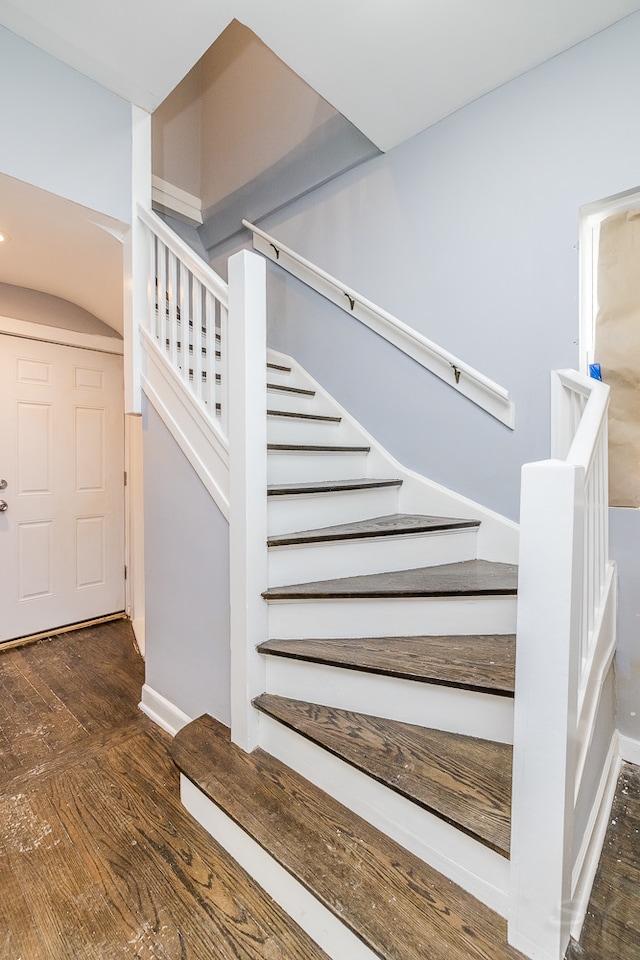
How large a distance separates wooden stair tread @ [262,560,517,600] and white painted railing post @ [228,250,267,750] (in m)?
0.10

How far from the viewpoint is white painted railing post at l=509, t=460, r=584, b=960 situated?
2.68 ft

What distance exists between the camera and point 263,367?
1.54 meters

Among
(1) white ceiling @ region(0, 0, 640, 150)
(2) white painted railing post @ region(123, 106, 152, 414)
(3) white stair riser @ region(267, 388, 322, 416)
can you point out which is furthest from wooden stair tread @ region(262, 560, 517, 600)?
(1) white ceiling @ region(0, 0, 640, 150)

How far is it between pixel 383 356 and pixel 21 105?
69.2 inches

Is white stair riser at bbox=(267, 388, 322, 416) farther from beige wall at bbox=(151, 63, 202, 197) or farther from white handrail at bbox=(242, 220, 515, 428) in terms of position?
beige wall at bbox=(151, 63, 202, 197)

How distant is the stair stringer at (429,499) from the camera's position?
190 cm

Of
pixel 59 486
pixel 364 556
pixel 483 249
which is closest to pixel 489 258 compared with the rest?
pixel 483 249

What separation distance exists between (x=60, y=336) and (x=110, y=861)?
9.44ft

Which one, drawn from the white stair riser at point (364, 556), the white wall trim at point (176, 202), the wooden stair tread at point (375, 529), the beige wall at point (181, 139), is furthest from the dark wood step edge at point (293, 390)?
the beige wall at point (181, 139)

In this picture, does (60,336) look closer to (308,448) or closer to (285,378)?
(285,378)

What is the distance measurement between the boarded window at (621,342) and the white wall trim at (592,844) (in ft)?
2.98

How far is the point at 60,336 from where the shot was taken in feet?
9.70

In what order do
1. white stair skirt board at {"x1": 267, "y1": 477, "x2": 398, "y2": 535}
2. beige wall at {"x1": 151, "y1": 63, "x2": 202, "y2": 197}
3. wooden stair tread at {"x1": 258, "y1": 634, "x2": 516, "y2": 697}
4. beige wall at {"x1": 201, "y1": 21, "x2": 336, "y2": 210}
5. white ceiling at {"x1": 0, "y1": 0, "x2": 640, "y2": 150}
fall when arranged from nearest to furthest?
wooden stair tread at {"x1": 258, "y1": 634, "x2": 516, "y2": 697} < white ceiling at {"x1": 0, "y1": 0, "x2": 640, "y2": 150} < white stair skirt board at {"x1": 267, "y1": 477, "x2": 398, "y2": 535} < beige wall at {"x1": 201, "y1": 21, "x2": 336, "y2": 210} < beige wall at {"x1": 151, "y1": 63, "x2": 202, "y2": 197}

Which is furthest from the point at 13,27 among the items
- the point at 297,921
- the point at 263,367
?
the point at 297,921
